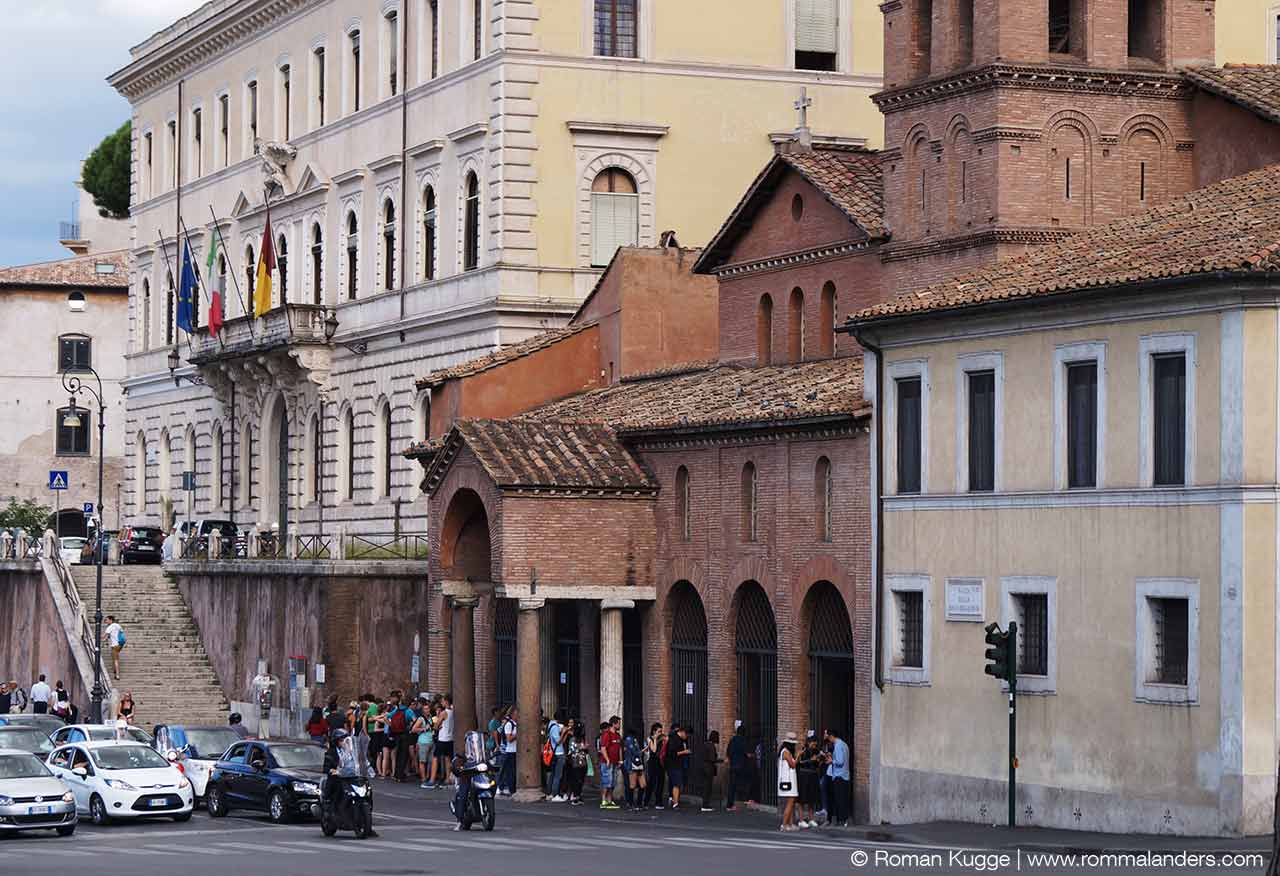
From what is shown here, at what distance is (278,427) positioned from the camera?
3088 inches

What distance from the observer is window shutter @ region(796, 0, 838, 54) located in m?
65.9

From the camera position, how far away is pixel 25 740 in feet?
157

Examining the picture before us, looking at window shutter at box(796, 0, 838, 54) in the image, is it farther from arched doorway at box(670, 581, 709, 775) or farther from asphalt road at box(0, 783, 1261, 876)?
asphalt road at box(0, 783, 1261, 876)

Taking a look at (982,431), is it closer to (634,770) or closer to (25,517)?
(634,770)

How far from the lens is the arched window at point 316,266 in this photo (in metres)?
75.5

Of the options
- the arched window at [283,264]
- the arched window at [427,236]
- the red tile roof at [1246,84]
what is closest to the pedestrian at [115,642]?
the arched window at [427,236]

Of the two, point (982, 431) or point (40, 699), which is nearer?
point (982, 431)

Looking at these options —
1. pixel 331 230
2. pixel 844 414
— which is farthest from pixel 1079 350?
pixel 331 230

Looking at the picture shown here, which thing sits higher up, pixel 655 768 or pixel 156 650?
pixel 156 650

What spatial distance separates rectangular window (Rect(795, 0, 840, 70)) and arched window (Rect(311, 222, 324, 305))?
Result: 16159mm

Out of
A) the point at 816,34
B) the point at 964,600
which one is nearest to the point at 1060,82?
the point at 964,600

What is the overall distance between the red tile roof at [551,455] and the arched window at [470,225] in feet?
53.0

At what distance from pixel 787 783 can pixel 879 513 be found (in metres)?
4.41

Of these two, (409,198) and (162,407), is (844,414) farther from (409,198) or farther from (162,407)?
(162,407)
